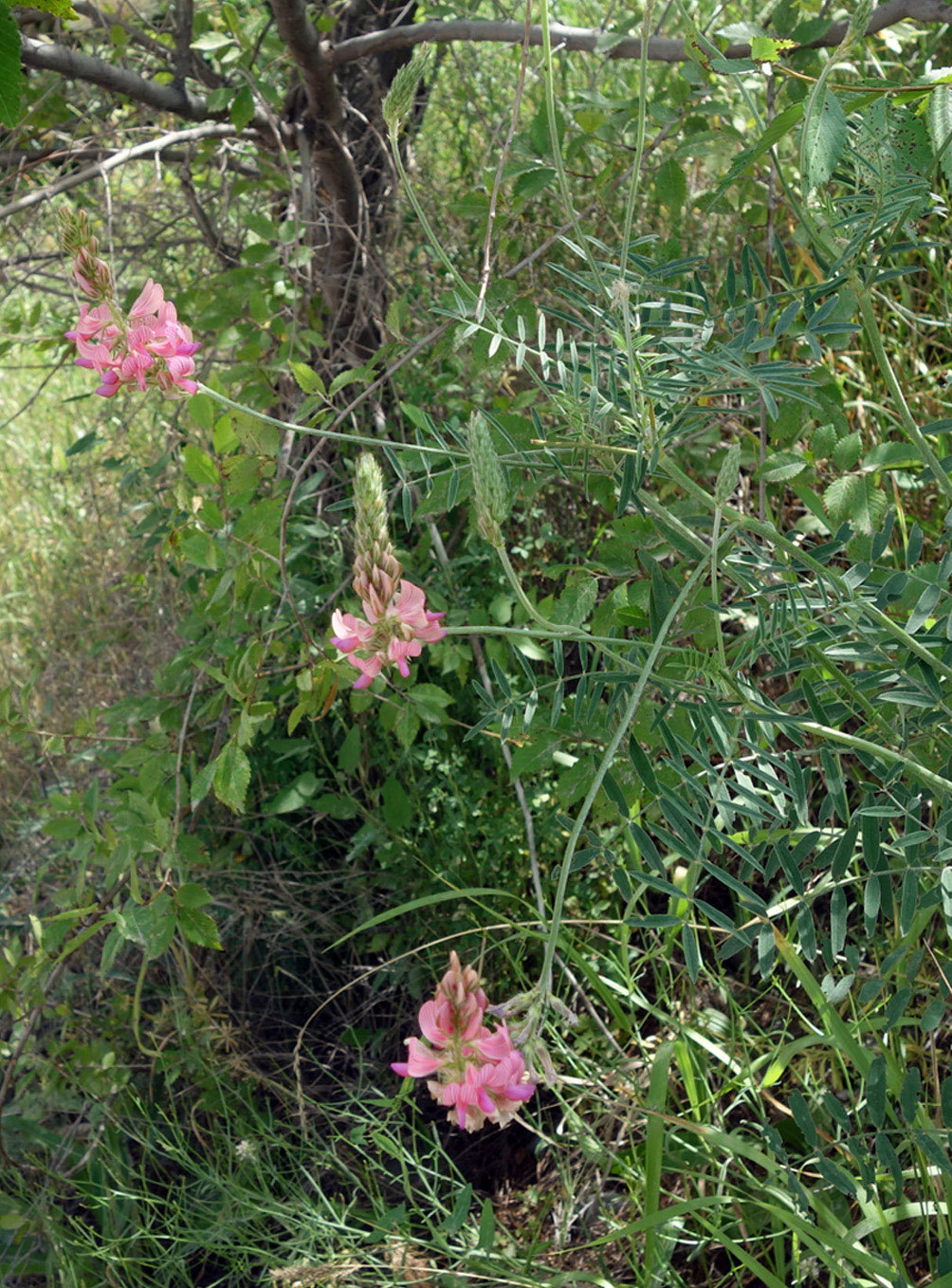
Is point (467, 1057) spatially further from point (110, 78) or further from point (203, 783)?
point (110, 78)

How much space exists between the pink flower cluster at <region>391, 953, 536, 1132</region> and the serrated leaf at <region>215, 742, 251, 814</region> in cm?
65

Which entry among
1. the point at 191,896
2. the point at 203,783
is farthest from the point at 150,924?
the point at 203,783

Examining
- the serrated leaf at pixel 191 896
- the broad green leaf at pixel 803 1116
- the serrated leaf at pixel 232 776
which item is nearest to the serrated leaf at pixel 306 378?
the serrated leaf at pixel 232 776

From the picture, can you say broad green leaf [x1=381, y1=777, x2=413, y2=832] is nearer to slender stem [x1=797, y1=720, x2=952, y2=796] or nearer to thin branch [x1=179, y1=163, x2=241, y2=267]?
slender stem [x1=797, y1=720, x2=952, y2=796]

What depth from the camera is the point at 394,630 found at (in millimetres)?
875

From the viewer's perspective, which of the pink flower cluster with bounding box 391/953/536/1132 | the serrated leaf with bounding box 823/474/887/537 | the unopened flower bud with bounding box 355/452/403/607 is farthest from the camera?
the serrated leaf with bounding box 823/474/887/537

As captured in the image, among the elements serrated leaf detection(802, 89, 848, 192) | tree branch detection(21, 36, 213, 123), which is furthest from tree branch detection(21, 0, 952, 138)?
serrated leaf detection(802, 89, 848, 192)

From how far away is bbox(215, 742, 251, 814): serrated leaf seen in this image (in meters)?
1.31

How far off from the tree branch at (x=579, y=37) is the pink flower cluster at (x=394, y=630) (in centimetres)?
97

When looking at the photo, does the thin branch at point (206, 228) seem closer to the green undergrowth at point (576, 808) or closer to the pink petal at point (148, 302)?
the green undergrowth at point (576, 808)

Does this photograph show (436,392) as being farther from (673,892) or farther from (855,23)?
(673,892)

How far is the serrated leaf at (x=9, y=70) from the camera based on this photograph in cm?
72

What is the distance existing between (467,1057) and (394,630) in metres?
0.34

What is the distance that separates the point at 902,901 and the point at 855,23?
737 millimetres
